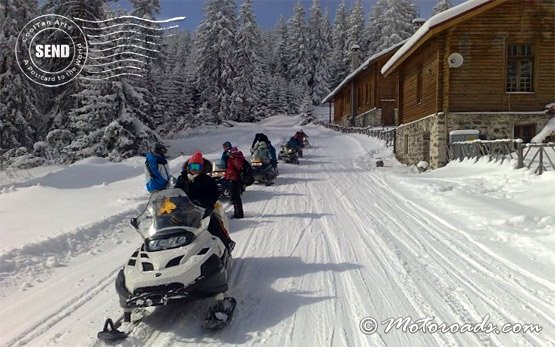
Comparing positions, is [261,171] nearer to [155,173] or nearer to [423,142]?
[155,173]

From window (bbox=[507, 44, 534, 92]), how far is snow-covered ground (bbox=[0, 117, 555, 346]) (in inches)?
239

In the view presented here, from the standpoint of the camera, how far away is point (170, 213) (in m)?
4.97

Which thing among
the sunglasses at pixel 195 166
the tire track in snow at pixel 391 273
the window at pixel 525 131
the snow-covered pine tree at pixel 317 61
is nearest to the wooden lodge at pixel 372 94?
the window at pixel 525 131

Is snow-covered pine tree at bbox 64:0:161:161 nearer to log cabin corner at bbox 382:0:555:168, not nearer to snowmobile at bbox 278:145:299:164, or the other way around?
snowmobile at bbox 278:145:299:164

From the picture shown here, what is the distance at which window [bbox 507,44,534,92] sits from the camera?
1733 cm

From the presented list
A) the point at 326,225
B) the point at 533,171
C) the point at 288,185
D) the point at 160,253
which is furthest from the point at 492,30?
the point at 160,253

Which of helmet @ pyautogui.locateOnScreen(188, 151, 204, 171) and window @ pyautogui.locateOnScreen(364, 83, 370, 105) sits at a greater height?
window @ pyautogui.locateOnScreen(364, 83, 370, 105)

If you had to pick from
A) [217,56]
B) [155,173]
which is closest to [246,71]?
[217,56]

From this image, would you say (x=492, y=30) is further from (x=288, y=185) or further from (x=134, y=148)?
(x=134, y=148)

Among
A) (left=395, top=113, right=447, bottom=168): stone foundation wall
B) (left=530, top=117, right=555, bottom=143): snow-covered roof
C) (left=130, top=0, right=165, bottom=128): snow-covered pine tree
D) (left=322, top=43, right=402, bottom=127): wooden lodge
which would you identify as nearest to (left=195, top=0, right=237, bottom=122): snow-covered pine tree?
(left=130, top=0, right=165, bottom=128): snow-covered pine tree

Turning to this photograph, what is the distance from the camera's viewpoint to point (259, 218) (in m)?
10.1

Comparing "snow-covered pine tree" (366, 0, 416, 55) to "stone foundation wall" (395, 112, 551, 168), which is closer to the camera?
"stone foundation wall" (395, 112, 551, 168)

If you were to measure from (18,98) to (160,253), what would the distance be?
24539mm

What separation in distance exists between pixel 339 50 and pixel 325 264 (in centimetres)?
8151
